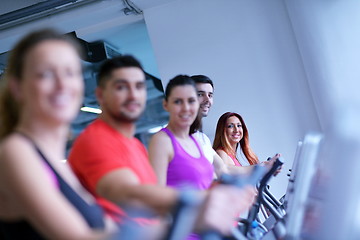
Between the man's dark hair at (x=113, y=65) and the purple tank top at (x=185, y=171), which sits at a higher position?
the man's dark hair at (x=113, y=65)

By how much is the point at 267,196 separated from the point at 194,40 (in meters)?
2.96

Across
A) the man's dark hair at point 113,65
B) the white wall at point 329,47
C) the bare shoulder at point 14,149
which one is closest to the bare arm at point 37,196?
the bare shoulder at point 14,149

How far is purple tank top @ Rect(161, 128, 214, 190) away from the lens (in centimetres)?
230

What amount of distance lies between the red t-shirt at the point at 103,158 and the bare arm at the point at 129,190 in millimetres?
30

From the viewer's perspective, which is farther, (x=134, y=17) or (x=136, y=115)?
(x=134, y=17)

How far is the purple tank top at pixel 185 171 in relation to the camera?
2301 mm

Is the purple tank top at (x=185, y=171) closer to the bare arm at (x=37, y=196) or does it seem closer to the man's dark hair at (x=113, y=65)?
the man's dark hair at (x=113, y=65)

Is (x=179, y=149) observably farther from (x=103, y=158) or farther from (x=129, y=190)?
(x=129, y=190)

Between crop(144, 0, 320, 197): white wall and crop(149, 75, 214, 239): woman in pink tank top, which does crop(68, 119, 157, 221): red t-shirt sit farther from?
crop(144, 0, 320, 197): white wall

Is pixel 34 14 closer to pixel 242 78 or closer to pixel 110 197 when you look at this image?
pixel 242 78

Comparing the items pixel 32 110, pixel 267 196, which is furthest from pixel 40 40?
pixel 267 196

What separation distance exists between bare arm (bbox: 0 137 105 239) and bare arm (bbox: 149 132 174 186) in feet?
3.46

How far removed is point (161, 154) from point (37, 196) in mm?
1217

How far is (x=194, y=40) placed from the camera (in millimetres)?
6039
